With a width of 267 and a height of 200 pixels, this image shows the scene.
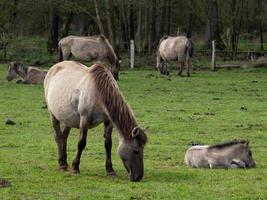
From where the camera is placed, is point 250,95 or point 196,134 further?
point 250,95

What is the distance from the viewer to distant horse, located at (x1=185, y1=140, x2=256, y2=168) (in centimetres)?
1112

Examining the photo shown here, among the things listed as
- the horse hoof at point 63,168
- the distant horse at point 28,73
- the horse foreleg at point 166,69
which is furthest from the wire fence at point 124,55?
the horse hoof at point 63,168

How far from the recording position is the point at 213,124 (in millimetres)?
16891

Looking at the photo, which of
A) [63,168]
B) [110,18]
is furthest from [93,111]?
[110,18]

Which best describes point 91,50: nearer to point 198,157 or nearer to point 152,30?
point 152,30

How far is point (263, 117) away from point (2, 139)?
730 centimetres

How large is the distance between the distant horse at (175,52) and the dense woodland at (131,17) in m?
5.50

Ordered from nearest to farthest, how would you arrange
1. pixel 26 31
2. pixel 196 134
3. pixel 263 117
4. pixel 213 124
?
pixel 196 134, pixel 213 124, pixel 263 117, pixel 26 31

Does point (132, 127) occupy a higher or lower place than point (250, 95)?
higher

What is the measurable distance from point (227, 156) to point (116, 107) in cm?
230

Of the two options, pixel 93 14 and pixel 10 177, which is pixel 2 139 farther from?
pixel 93 14

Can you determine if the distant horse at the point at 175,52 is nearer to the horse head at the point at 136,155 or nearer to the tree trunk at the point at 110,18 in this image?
the tree trunk at the point at 110,18

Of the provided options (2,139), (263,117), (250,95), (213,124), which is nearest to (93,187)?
(2,139)

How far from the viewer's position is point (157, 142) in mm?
14195
